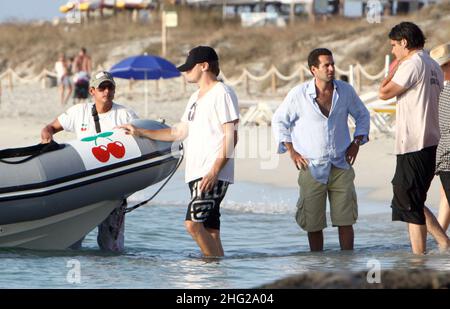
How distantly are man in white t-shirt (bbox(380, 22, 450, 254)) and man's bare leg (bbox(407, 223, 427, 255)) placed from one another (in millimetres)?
53

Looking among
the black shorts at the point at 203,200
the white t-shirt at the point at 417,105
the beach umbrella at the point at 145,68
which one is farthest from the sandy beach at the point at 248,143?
the black shorts at the point at 203,200

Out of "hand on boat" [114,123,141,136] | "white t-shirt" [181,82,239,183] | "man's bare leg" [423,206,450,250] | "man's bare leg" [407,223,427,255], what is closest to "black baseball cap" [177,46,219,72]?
"white t-shirt" [181,82,239,183]

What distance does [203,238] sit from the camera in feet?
24.7

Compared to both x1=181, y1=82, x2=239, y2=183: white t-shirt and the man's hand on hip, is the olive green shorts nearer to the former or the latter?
the man's hand on hip

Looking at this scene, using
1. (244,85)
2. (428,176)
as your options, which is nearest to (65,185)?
(428,176)

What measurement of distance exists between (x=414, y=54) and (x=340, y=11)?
41.4 metres

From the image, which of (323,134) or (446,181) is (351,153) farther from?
(446,181)

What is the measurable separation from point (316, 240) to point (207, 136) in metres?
1.33

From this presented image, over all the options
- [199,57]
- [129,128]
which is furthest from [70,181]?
[199,57]

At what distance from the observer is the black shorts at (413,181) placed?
7531 mm

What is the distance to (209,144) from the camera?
724cm

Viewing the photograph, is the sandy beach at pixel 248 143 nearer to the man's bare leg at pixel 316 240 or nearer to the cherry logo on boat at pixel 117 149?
the man's bare leg at pixel 316 240

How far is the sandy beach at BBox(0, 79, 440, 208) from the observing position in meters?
13.6

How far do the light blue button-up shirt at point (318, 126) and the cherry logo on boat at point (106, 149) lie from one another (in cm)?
106
